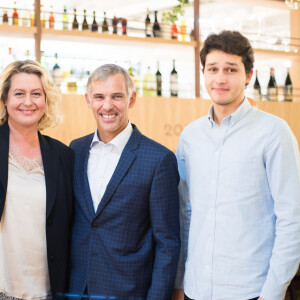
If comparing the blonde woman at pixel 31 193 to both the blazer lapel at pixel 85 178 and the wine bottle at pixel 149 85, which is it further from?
the wine bottle at pixel 149 85

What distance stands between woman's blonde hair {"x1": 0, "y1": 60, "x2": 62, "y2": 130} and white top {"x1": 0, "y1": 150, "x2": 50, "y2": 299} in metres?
0.23

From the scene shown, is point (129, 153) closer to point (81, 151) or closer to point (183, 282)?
point (81, 151)

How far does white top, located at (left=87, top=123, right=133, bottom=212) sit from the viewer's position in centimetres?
149

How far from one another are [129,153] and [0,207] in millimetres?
420

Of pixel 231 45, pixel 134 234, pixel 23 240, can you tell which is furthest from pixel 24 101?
pixel 231 45

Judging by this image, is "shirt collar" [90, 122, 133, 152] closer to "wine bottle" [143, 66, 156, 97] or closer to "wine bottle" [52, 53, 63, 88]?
"wine bottle" [52, 53, 63, 88]

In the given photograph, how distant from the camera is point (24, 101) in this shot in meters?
1.55

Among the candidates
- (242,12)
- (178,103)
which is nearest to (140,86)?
(178,103)

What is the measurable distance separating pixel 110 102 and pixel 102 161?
19 centimetres

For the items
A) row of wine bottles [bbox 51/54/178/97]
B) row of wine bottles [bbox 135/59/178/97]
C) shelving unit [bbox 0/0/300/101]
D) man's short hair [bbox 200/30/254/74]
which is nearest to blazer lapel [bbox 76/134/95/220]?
man's short hair [bbox 200/30/254/74]

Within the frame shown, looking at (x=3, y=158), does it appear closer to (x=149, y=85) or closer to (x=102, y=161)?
(x=102, y=161)

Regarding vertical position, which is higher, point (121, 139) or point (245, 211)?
point (121, 139)

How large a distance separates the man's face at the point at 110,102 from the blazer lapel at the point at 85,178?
0.12m

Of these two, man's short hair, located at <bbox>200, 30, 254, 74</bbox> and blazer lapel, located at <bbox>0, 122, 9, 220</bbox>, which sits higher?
man's short hair, located at <bbox>200, 30, 254, 74</bbox>
